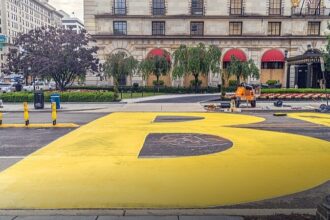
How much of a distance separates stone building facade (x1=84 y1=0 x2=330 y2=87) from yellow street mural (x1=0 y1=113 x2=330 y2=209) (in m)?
36.8

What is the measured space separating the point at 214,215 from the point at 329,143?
7.67 metres

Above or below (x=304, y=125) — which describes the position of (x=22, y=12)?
above

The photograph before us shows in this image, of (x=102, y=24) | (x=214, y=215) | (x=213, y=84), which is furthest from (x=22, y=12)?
(x=214, y=215)

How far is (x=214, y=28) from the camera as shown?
47281mm

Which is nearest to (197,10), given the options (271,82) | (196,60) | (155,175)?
(196,60)

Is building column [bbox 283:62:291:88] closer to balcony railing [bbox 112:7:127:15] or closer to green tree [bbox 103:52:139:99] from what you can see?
green tree [bbox 103:52:139:99]

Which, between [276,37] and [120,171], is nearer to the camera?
[120,171]

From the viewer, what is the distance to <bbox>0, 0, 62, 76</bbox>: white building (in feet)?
403

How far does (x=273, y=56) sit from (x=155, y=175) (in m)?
43.3

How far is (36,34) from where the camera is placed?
1521 inches

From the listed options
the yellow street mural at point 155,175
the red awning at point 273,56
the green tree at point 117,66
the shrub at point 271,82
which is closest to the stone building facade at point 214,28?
the red awning at point 273,56

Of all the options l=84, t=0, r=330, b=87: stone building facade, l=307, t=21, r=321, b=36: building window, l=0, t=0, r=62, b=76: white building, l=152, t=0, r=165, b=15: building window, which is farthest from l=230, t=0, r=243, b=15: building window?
l=0, t=0, r=62, b=76: white building

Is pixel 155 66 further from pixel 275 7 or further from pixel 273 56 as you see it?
pixel 275 7

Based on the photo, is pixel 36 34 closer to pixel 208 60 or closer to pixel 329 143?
pixel 208 60
